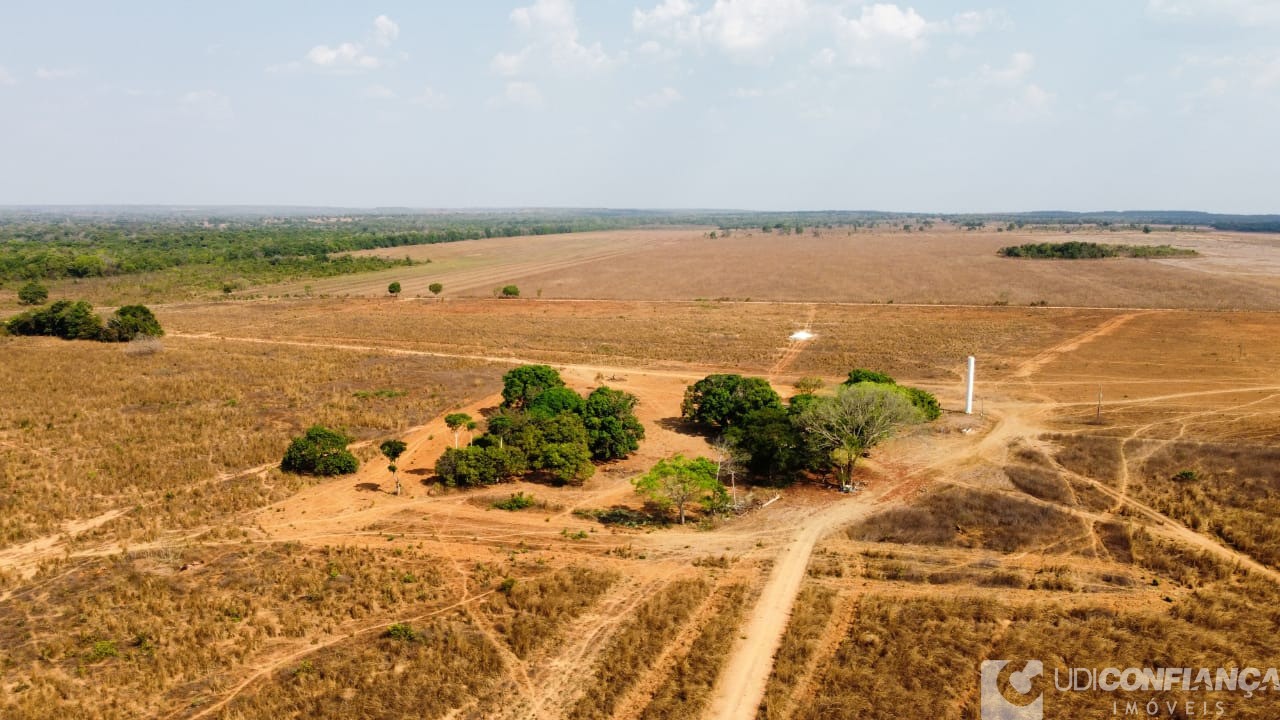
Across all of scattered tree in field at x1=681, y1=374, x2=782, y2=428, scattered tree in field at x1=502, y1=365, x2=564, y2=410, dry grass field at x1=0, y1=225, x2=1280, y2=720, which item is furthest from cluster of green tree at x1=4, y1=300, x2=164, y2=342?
scattered tree in field at x1=681, y1=374, x2=782, y2=428

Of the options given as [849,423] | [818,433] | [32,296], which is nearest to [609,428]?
[818,433]

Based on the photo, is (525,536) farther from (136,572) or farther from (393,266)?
(393,266)

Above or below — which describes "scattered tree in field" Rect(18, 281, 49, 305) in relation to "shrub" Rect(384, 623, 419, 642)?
above

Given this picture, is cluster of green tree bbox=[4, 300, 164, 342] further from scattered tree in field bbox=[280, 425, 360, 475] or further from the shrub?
the shrub

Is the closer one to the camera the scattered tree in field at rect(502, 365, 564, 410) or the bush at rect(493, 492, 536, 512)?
the bush at rect(493, 492, 536, 512)

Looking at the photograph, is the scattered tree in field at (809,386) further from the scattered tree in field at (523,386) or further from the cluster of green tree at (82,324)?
the cluster of green tree at (82,324)

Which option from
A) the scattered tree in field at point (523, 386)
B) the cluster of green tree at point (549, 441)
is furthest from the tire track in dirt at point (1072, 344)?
the scattered tree in field at point (523, 386)
